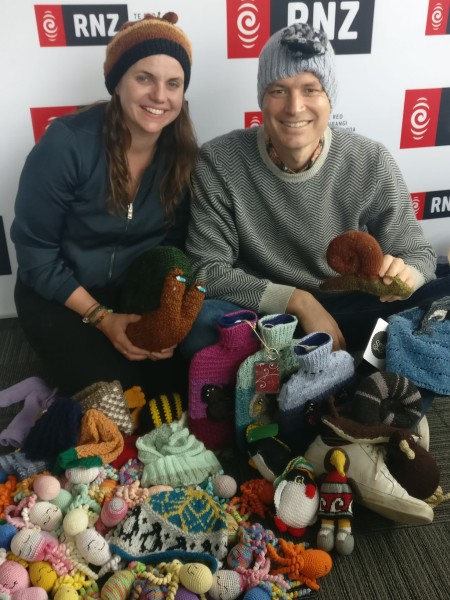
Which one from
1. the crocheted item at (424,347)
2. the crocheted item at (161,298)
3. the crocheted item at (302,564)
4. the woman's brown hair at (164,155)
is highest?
the woman's brown hair at (164,155)

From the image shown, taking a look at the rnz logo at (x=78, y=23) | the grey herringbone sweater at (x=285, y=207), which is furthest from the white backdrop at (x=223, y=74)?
the grey herringbone sweater at (x=285, y=207)

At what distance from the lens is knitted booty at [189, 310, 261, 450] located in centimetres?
122

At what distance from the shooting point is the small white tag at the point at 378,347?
4.09ft

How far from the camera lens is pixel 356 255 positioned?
1209 mm

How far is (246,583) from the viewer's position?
0.96 meters

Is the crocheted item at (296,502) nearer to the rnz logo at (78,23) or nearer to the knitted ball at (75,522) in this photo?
the knitted ball at (75,522)

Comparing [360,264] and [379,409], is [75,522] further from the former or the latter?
[360,264]

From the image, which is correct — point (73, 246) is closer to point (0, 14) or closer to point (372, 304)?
point (0, 14)

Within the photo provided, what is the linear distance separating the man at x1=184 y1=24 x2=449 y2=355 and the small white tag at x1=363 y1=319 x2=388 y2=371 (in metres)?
0.07

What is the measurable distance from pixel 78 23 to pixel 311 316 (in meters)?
0.99

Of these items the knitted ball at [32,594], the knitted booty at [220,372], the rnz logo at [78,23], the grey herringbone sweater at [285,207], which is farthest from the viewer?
the rnz logo at [78,23]

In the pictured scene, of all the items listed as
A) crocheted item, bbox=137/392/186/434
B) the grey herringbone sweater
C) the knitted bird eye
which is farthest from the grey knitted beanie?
crocheted item, bbox=137/392/186/434

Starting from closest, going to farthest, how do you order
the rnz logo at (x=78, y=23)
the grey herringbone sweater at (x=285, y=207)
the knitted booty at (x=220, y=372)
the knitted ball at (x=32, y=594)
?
1. the knitted ball at (x=32, y=594)
2. the knitted booty at (x=220, y=372)
3. the grey herringbone sweater at (x=285, y=207)
4. the rnz logo at (x=78, y=23)

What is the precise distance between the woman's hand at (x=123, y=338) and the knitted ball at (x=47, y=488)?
33cm
